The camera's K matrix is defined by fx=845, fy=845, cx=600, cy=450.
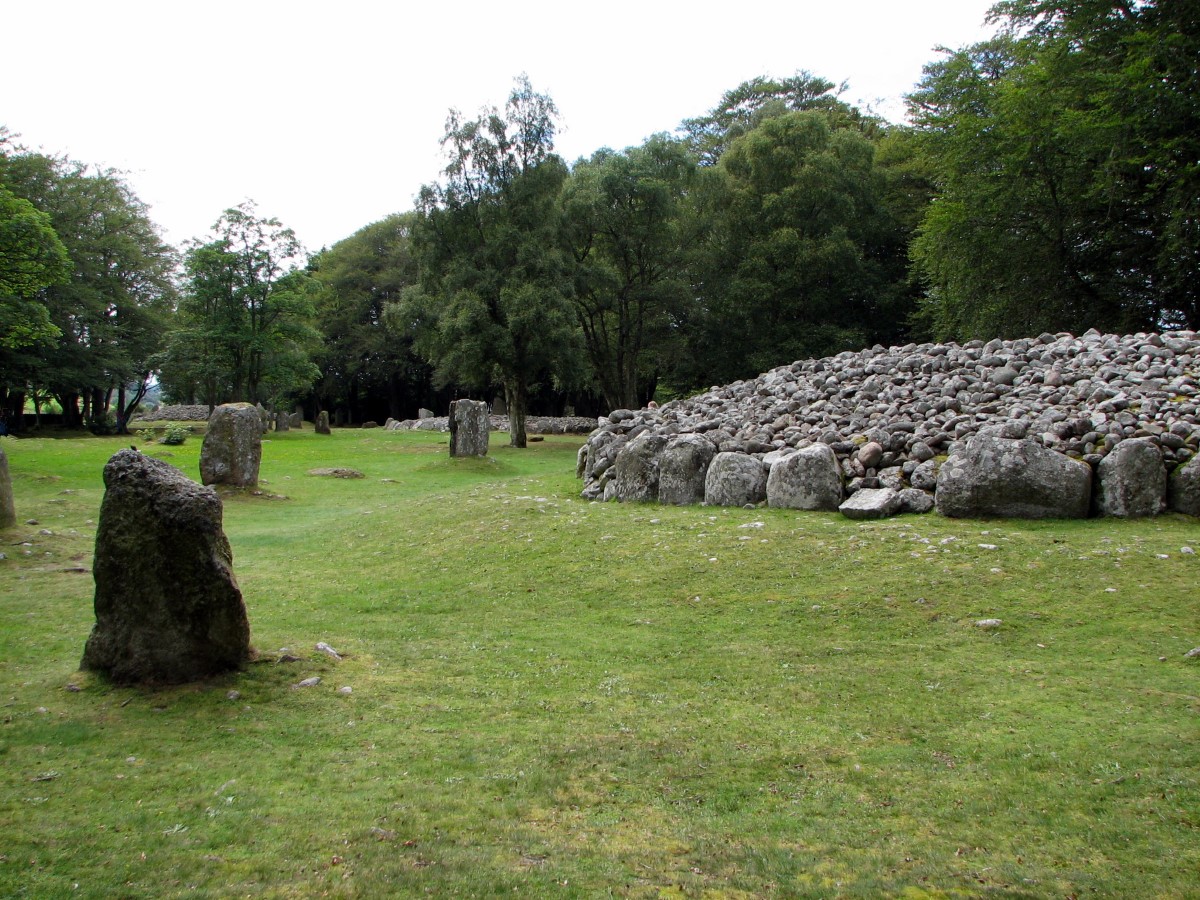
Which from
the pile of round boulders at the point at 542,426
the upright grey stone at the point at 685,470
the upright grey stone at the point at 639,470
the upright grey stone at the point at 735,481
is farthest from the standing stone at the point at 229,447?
the pile of round boulders at the point at 542,426

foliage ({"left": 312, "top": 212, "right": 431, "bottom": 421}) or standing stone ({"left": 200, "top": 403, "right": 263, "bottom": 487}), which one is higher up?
foliage ({"left": 312, "top": 212, "right": 431, "bottom": 421})

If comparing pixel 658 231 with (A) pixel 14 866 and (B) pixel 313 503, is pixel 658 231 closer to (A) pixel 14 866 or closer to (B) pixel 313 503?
(B) pixel 313 503

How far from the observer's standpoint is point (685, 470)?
14.7m

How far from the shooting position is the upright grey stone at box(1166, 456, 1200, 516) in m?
10.9

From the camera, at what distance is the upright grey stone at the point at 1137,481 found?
1108cm

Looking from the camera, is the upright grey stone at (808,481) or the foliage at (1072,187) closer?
the upright grey stone at (808,481)

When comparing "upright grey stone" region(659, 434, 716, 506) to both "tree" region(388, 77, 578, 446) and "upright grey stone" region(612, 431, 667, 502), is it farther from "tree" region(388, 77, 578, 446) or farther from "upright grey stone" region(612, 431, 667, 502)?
"tree" region(388, 77, 578, 446)

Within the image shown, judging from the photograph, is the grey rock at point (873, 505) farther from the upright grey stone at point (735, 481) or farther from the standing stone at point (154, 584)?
the standing stone at point (154, 584)

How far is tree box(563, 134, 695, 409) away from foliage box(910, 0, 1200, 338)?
12520 mm

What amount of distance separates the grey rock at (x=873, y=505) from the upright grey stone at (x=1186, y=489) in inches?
134

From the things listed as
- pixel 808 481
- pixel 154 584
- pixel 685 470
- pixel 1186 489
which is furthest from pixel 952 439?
pixel 154 584

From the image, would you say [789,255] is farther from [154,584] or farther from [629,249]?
[154,584]

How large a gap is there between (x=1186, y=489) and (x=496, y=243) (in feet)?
94.8

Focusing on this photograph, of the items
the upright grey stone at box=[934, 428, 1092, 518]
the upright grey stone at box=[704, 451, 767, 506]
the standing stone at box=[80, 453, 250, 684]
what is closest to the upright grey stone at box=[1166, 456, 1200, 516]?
the upright grey stone at box=[934, 428, 1092, 518]
